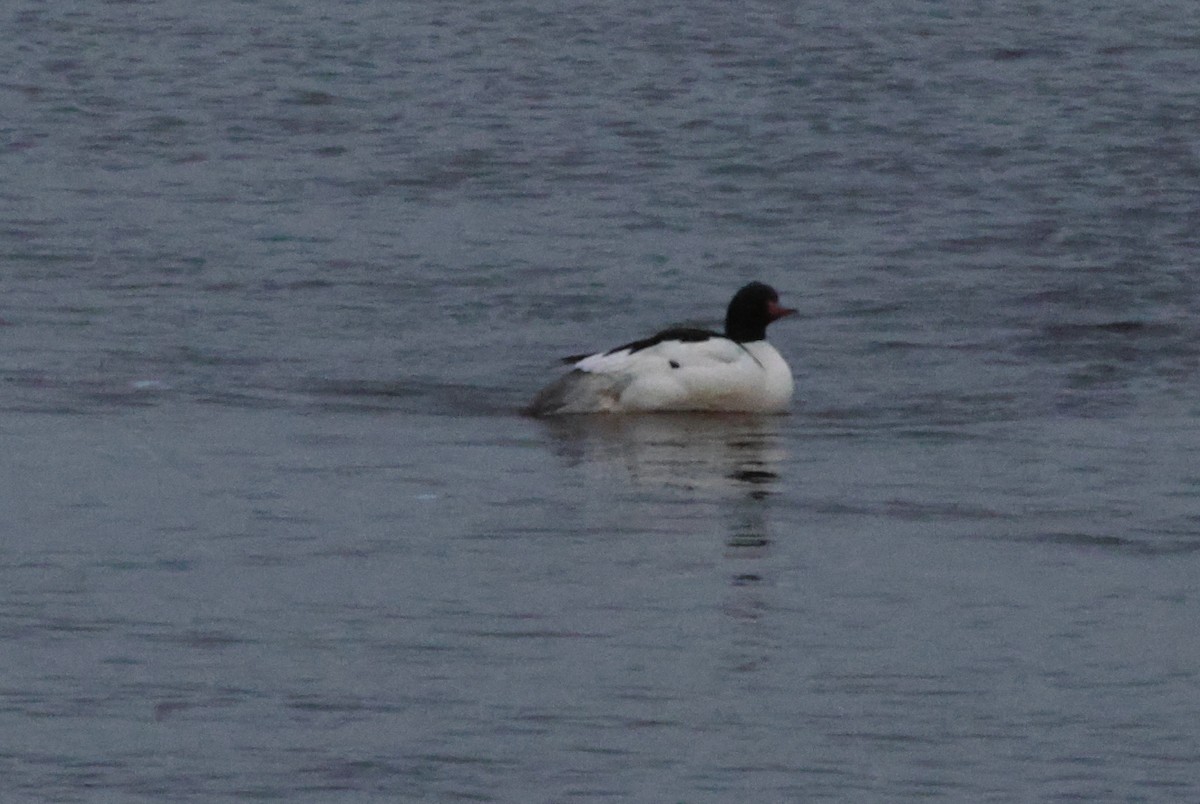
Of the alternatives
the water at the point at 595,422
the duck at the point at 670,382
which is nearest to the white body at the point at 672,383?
the duck at the point at 670,382

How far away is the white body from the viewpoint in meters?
14.6

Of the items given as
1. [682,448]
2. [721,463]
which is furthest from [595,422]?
[721,463]

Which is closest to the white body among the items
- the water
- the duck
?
the duck

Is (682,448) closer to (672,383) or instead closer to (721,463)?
(721,463)

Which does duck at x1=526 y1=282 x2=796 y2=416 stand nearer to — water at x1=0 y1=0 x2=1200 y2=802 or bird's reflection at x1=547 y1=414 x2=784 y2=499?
bird's reflection at x1=547 y1=414 x2=784 y2=499

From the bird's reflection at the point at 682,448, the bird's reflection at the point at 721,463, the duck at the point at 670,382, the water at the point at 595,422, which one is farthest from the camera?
the duck at the point at 670,382

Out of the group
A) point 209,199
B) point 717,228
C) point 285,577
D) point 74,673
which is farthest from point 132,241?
point 74,673

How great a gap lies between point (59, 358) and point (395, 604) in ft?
20.4

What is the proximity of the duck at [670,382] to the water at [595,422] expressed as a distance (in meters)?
0.19

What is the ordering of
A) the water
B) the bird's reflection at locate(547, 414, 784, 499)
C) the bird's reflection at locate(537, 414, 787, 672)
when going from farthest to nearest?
1. the bird's reflection at locate(547, 414, 784, 499)
2. the bird's reflection at locate(537, 414, 787, 672)
3. the water

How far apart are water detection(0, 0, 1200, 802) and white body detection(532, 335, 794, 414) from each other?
20cm

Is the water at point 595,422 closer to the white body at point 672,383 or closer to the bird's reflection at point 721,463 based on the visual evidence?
the bird's reflection at point 721,463

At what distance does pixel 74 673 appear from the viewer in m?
8.91

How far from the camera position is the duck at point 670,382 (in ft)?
47.9
